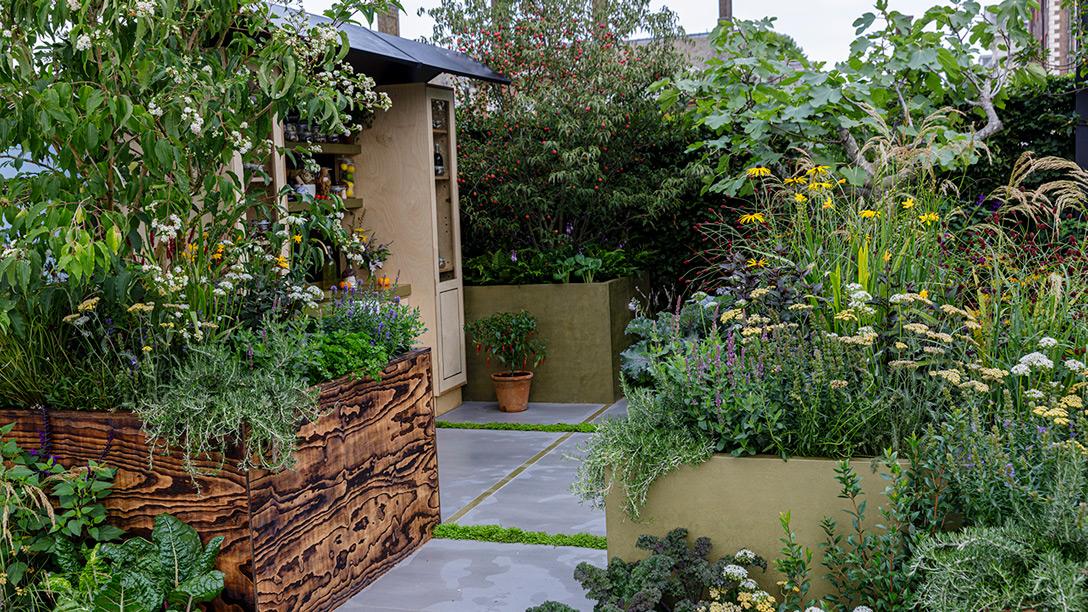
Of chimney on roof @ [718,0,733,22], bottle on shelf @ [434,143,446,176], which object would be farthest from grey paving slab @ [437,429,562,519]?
chimney on roof @ [718,0,733,22]

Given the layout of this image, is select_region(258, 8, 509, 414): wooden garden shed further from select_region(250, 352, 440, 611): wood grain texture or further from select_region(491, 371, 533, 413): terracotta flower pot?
select_region(250, 352, 440, 611): wood grain texture

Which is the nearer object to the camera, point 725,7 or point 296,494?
point 296,494

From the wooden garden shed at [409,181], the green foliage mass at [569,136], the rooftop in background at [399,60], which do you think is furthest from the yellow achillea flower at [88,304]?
the green foliage mass at [569,136]

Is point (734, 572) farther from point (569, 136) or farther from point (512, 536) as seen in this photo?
point (569, 136)

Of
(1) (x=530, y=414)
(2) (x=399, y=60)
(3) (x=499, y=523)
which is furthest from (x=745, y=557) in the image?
(1) (x=530, y=414)

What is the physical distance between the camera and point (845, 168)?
5.42 metres

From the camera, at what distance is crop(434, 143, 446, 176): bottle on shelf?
6730 millimetres

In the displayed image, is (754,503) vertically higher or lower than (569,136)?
lower

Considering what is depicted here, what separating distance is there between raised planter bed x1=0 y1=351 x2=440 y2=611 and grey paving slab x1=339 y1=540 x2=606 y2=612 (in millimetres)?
101

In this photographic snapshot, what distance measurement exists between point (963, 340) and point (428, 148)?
4170 mm

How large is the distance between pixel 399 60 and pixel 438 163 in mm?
1204

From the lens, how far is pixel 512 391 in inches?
264

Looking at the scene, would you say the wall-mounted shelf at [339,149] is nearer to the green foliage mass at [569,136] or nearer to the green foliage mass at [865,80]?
the green foliage mass at [569,136]

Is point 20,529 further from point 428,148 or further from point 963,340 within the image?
point 428,148
